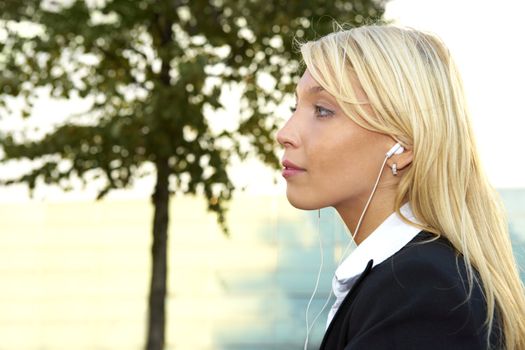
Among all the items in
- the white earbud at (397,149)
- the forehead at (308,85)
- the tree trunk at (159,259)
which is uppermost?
the forehead at (308,85)

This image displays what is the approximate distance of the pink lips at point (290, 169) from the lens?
2037 millimetres

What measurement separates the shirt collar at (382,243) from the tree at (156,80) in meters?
7.48

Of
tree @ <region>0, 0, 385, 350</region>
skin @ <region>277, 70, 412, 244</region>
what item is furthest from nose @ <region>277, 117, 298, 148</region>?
tree @ <region>0, 0, 385, 350</region>

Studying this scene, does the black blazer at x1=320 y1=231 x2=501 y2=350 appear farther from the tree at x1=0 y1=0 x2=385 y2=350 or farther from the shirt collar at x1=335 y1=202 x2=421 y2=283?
the tree at x1=0 y1=0 x2=385 y2=350

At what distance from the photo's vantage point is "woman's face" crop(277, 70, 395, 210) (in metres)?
1.98

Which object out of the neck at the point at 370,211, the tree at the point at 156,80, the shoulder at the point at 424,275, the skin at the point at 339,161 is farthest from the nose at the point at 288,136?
the tree at the point at 156,80

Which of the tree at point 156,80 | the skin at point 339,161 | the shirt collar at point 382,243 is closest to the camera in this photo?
the shirt collar at point 382,243

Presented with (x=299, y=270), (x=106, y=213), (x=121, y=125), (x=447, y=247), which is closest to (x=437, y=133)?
(x=447, y=247)

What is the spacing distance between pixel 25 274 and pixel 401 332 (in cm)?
1198

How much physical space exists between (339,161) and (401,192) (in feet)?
0.45

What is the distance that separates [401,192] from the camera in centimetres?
194

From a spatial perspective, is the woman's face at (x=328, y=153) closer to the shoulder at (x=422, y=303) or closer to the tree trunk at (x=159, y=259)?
the shoulder at (x=422, y=303)

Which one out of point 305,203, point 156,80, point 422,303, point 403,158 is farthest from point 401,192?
point 156,80

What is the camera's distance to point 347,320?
181 centimetres
